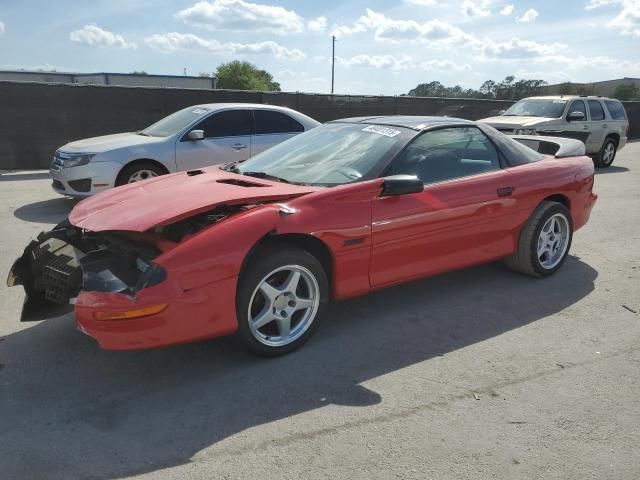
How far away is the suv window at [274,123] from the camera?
8789 millimetres

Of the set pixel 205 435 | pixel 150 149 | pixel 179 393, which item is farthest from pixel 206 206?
pixel 150 149

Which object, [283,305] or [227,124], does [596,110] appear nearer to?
[227,124]

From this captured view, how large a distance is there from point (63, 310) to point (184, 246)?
3.12 feet

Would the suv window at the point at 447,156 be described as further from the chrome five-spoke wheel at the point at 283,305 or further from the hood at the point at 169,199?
the chrome five-spoke wheel at the point at 283,305

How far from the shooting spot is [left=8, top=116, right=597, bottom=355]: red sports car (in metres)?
2.95

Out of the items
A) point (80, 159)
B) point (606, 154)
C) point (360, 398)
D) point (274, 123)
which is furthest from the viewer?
point (606, 154)

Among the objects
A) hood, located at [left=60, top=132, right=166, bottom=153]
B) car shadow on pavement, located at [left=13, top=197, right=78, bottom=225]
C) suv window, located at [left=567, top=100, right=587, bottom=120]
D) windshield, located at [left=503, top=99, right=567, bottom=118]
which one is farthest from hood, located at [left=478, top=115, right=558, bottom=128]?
car shadow on pavement, located at [left=13, top=197, right=78, bottom=225]

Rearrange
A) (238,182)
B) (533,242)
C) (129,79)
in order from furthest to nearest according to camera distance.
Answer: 1. (129,79)
2. (533,242)
3. (238,182)

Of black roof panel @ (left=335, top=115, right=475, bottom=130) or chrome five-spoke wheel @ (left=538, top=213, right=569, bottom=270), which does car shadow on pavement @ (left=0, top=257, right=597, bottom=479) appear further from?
black roof panel @ (left=335, top=115, right=475, bottom=130)

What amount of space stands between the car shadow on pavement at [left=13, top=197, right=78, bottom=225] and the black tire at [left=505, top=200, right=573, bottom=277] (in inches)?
217

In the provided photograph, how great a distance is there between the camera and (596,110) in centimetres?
1355

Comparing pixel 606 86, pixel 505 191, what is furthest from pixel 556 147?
pixel 606 86

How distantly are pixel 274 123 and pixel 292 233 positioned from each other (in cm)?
593

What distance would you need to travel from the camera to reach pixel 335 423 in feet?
9.02
